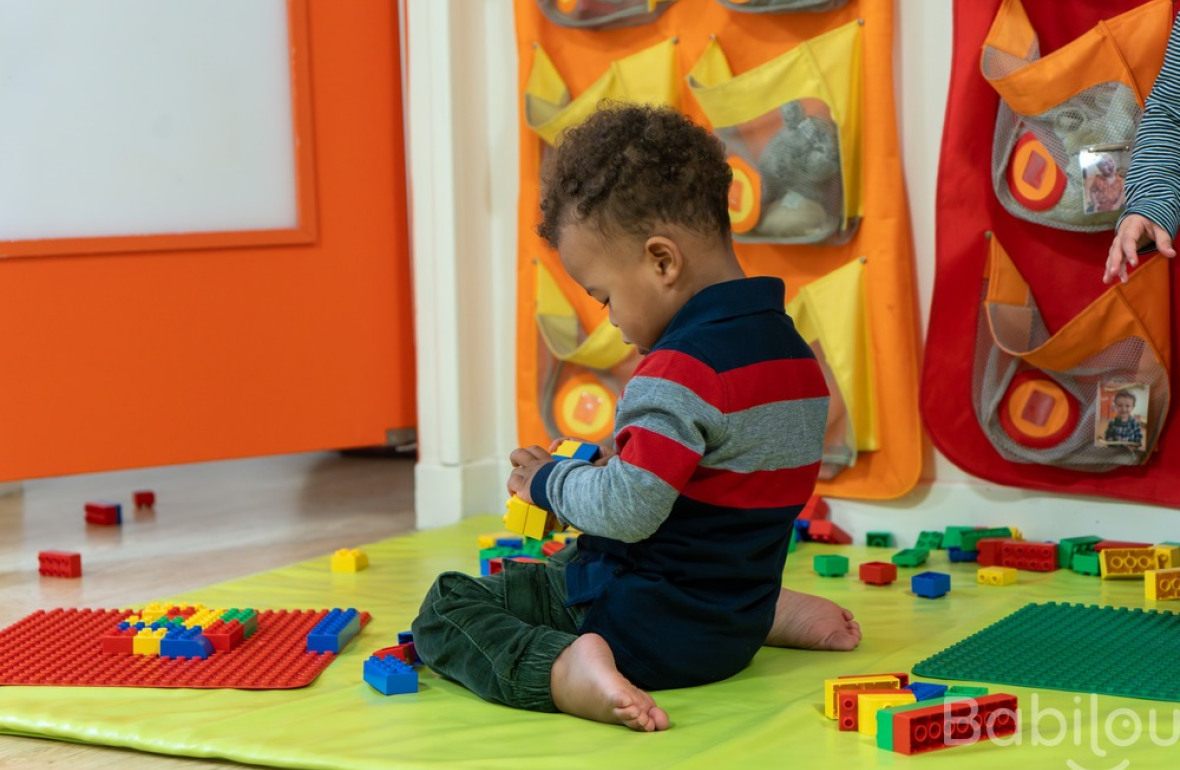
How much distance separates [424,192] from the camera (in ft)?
9.14

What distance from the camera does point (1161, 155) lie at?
6.01 feet

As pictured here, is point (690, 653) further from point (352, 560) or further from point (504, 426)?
point (504, 426)

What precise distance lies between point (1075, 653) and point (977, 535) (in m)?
0.62

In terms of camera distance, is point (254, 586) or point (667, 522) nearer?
point (667, 522)

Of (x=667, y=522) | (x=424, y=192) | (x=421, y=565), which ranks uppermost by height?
(x=424, y=192)

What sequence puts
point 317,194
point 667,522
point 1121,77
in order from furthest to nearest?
1. point 317,194
2. point 1121,77
3. point 667,522

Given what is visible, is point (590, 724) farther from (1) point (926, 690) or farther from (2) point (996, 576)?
(2) point (996, 576)

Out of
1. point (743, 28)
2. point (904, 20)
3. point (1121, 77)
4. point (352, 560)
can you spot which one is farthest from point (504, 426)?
point (1121, 77)

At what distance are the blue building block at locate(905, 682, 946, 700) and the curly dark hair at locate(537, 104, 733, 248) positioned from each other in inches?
19.8

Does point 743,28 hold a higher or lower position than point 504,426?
higher

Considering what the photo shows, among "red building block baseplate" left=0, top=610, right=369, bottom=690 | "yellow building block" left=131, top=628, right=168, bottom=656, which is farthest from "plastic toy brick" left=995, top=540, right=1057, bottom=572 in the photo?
"yellow building block" left=131, top=628, right=168, bottom=656

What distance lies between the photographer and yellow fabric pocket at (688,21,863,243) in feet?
7.77

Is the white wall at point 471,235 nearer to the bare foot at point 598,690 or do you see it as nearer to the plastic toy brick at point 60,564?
the plastic toy brick at point 60,564

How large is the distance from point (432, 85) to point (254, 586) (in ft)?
3.48
